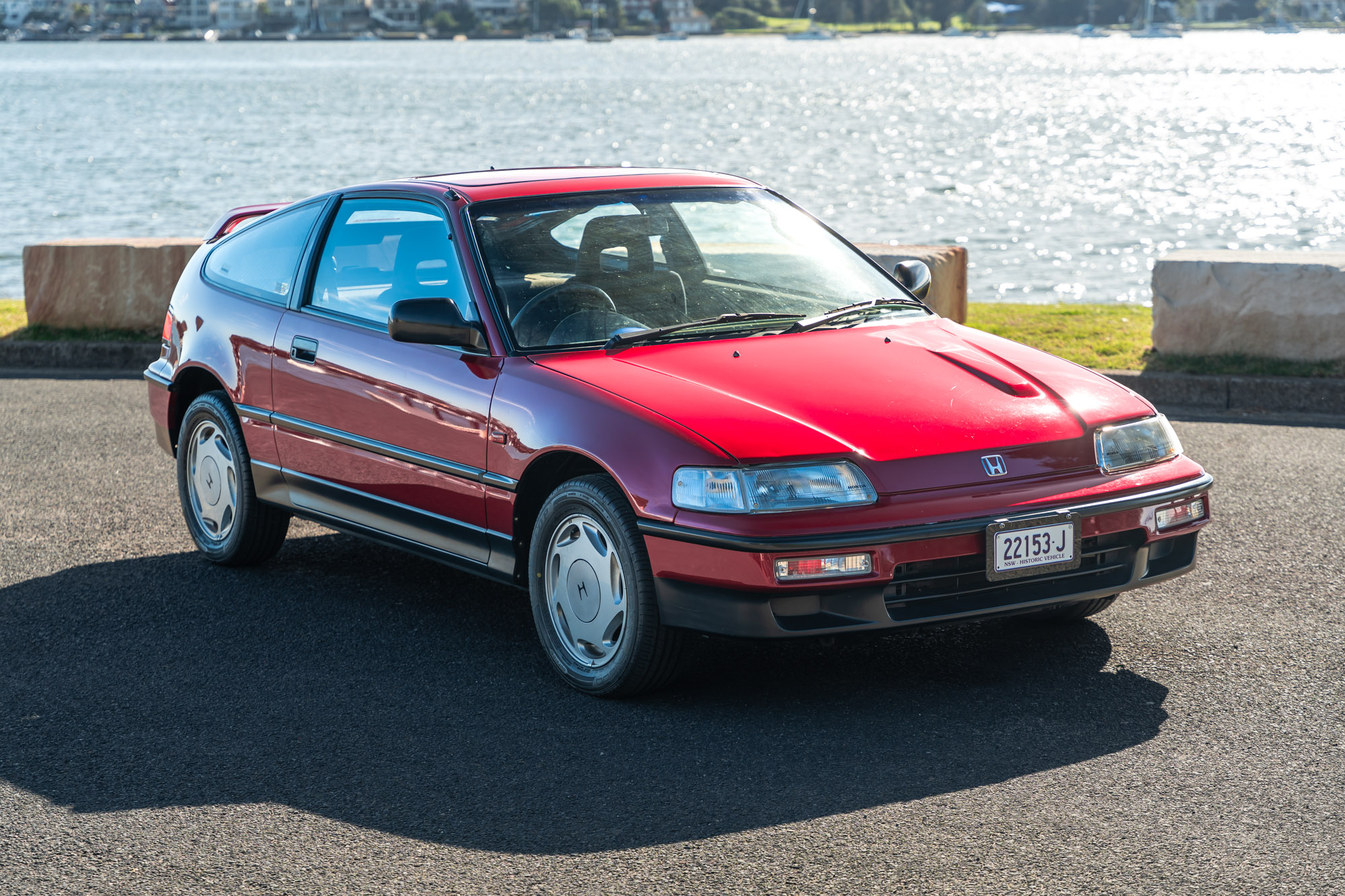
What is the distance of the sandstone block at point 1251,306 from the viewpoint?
30.9 ft

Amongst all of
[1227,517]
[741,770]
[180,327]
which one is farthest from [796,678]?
[180,327]

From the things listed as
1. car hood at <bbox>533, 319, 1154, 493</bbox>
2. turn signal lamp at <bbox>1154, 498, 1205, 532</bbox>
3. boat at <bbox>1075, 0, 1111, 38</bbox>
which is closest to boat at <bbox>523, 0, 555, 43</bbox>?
boat at <bbox>1075, 0, 1111, 38</bbox>

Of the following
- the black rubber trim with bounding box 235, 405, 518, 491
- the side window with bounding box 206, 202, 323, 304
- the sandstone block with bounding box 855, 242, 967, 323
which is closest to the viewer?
the black rubber trim with bounding box 235, 405, 518, 491

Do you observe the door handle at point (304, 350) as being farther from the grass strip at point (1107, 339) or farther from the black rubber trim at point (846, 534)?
the grass strip at point (1107, 339)

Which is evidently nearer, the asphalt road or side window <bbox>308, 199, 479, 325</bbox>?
the asphalt road

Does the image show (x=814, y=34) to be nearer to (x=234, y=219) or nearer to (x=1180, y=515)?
(x=234, y=219)

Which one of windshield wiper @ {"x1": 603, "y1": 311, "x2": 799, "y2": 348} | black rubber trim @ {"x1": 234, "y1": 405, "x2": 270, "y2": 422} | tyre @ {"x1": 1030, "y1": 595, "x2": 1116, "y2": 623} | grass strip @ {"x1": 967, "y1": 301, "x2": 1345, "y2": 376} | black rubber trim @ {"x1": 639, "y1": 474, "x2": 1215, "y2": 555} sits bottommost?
tyre @ {"x1": 1030, "y1": 595, "x2": 1116, "y2": 623}

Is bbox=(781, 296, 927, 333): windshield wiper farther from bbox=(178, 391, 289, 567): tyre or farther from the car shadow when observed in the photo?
bbox=(178, 391, 289, 567): tyre

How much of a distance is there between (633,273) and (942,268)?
5.61 metres

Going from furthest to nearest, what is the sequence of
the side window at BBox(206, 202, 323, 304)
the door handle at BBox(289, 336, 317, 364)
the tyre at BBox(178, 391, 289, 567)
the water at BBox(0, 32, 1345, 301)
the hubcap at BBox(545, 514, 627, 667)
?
the water at BBox(0, 32, 1345, 301) → the tyre at BBox(178, 391, 289, 567) → the side window at BBox(206, 202, 323, 304) → the door handle at BBox(289, 336, 317, 364) → the hubcap at BBox(545, 514, 627, 667)

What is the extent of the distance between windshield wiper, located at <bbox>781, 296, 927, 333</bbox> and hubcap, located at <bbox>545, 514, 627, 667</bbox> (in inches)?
42.5

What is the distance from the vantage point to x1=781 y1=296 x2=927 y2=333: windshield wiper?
17.3 ft

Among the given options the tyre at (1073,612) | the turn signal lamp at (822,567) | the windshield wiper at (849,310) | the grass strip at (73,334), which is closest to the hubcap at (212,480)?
the windshield wiper at (849,310)

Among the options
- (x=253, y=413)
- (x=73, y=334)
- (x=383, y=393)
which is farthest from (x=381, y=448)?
(x=73, y=334)
